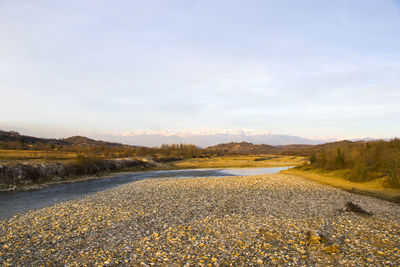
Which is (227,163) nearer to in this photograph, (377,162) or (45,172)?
(377,162)

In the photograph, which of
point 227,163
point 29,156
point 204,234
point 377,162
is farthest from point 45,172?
point 227,163

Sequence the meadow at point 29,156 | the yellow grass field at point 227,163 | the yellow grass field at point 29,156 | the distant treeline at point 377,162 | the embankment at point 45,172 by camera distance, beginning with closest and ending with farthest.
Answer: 1. the distant treeline at point 377,162
2. the embankment at point 45,172
3. the meadow at point 29,156
4. the yellow grass field at point 29,156
5. the yellow grass field at point 227,163

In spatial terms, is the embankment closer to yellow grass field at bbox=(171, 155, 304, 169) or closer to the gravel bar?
the gravel bar

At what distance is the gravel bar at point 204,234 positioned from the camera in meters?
9.96

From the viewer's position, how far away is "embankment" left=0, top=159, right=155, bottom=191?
32456mm

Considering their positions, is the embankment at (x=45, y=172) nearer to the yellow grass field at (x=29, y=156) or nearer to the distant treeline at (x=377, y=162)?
the yellow grass field at (x=29, y=156)

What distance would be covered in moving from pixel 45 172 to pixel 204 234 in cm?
3603

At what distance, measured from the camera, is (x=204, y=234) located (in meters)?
12.9

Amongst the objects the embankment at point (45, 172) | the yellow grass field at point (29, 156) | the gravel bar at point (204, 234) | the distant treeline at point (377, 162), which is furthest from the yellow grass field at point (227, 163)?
the gravel bar at point (204, 234)

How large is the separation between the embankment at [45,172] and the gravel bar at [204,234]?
17500 mm

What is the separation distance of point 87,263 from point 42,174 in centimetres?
3484

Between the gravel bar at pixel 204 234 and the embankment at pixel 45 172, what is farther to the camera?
the embankment at pixel 45 172

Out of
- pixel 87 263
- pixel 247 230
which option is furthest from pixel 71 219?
pixel 247 230

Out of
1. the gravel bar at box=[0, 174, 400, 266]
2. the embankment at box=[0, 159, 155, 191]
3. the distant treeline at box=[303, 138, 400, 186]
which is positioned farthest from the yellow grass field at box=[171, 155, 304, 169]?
the gravel bar at box=[0, 174, 400, 266]
